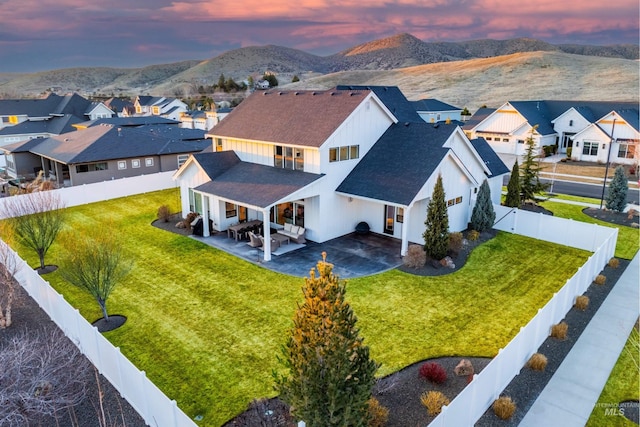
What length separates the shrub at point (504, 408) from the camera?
9922 mm

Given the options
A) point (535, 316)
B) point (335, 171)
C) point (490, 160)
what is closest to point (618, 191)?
point (490, 160)

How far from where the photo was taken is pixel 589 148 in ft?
149

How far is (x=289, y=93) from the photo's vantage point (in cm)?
2703

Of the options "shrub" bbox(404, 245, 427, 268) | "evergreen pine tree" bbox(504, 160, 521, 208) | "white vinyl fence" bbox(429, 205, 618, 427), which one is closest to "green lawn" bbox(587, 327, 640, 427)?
"white vinyl fence" bbox(429, 205, 618, 427)

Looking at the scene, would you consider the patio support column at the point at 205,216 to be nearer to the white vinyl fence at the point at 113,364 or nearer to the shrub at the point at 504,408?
the white vinyl fence at the point at 113,364

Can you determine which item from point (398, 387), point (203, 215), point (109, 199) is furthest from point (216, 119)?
point (398, 387)

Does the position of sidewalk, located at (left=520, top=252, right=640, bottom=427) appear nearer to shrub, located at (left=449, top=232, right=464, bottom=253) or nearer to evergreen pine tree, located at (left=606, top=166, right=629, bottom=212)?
shrub, located at (left=449, top=232, right=464, bottom=253)

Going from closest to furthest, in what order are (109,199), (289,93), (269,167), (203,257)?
(203,257), (269,167), (289,93), (109,199)

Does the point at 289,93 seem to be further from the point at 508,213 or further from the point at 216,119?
the point at 216,119

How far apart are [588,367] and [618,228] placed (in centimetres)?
1485

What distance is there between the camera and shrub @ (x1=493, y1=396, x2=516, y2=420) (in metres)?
9.92

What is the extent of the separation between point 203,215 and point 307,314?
16425 millimetres

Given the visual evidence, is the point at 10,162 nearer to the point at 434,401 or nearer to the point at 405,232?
the point at 405,232

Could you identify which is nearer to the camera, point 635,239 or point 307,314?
point 307,314
